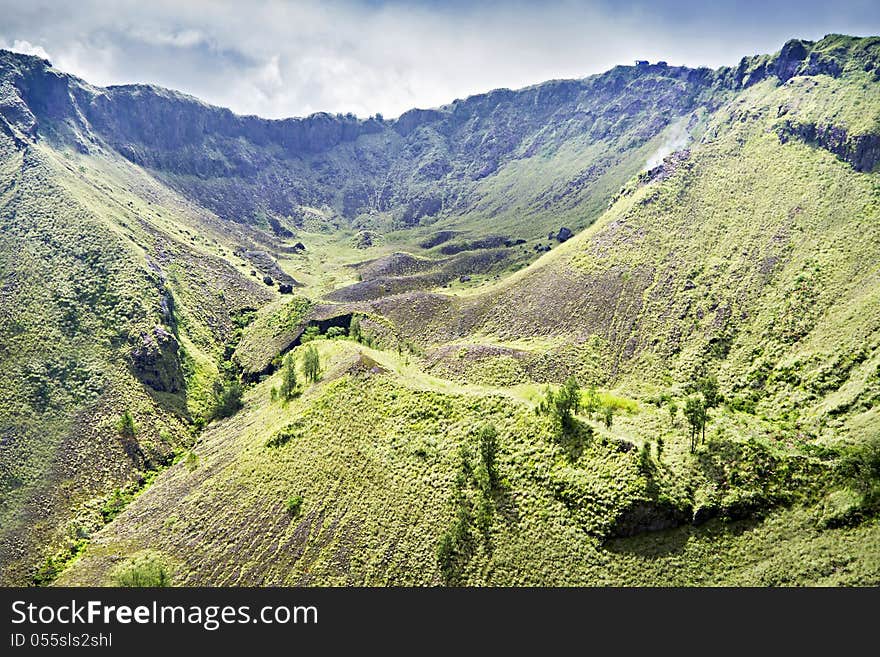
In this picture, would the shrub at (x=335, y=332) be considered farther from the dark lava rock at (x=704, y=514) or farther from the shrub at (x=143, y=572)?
the dark lava rock at (x=704, y=514)

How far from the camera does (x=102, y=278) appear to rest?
4456 inches

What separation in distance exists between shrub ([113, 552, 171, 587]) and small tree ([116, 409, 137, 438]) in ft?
96.7

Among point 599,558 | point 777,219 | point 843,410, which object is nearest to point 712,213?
point 777,219

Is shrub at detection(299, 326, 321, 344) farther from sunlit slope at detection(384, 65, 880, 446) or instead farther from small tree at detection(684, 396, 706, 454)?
small tree at detection(684, 396, 706, 454)

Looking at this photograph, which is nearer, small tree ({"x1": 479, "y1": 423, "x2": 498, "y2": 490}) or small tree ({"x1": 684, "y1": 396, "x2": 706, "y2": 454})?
small tree ({"x1": 684, "y1": 396, "x2": 706, "y2": 454})

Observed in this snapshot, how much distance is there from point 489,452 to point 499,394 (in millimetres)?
14408

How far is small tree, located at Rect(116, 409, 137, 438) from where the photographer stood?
278 ft

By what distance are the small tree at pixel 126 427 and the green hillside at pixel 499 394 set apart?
1.30m

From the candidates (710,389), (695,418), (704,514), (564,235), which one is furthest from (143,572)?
(564,235)

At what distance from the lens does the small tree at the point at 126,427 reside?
84.6m

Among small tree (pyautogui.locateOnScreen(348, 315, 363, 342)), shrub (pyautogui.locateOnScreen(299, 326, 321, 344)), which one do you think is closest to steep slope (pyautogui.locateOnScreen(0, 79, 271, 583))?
shrub (pyautogui.locateOnScreen(299, 326, 321, 344))

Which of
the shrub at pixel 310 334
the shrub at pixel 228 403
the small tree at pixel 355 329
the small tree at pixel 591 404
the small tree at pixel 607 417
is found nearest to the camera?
the small tree at pixel 607 417

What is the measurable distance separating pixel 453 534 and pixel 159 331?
8378 cm

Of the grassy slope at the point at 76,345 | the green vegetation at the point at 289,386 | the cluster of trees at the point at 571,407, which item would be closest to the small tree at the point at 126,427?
the grassy slope at the point at 76,345
